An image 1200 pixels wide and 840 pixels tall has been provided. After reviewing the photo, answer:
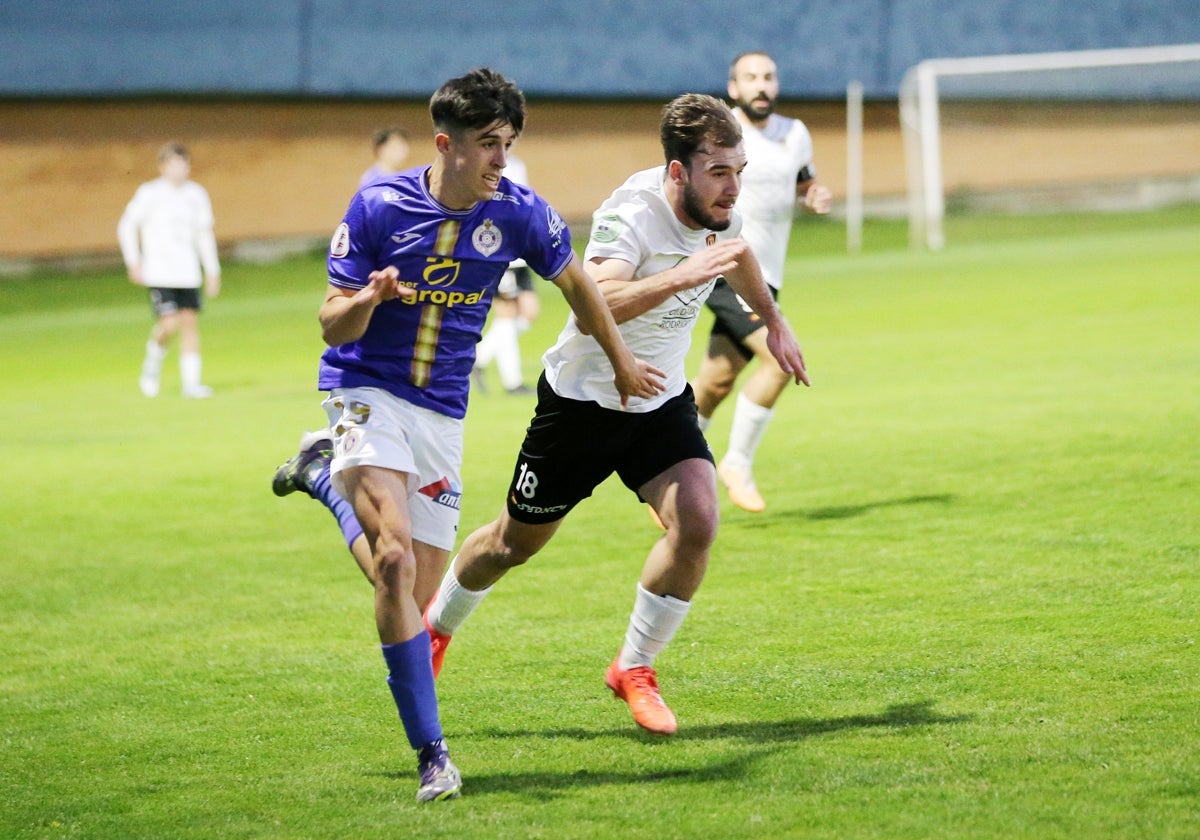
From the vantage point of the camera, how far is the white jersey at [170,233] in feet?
54.1

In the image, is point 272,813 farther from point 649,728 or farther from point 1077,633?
point 1077,633

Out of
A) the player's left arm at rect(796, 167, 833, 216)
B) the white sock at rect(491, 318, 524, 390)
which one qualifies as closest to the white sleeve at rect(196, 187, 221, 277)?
the white sock at rect(491, 318, 524, 390)

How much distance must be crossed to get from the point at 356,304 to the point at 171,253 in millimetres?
A: 12249

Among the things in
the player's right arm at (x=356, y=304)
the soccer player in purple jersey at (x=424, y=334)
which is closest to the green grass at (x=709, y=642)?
the soccer player in purple jersey at (x=424, y=334)

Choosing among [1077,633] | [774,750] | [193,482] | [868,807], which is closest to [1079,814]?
[868,807]

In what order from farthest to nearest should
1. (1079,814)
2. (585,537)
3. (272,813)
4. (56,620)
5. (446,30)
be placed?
(446,30)
(585,537)
(56,620)
(272,813)
(1079,814)

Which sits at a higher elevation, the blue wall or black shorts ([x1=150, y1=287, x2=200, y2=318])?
the blue wall

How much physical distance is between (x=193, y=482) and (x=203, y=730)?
5.59m

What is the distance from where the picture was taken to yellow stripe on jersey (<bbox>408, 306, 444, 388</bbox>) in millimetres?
5383

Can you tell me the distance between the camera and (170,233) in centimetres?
1656

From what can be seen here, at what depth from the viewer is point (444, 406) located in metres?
5.46

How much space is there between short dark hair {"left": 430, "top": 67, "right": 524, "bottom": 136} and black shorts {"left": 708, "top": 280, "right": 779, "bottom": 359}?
4.14 metres

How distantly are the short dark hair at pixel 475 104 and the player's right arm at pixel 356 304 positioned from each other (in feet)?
1.60

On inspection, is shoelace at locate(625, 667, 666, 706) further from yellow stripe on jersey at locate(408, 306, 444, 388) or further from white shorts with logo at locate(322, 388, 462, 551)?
yellow stripe on jersey at locate(408, 306, 444, 388)
